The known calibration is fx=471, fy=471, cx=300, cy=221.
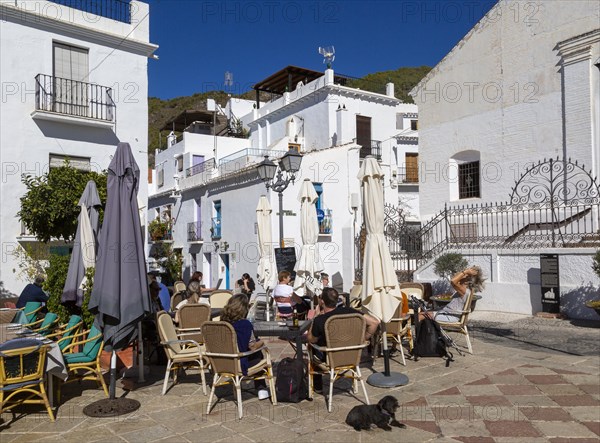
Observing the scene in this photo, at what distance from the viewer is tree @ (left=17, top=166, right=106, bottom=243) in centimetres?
1025

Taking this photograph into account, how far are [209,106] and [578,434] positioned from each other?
3328 centimetres

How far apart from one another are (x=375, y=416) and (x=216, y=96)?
53.9 m

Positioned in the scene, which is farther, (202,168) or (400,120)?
(400,120)

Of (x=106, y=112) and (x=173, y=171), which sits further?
(x=173, y=171)

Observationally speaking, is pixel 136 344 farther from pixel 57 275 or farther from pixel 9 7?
pixel 9 7

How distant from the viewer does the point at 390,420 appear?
4.51 metres

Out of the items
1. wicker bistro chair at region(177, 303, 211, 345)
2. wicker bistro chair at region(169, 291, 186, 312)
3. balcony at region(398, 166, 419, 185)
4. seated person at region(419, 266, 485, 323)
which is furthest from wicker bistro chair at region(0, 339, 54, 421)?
balcony at region(398, 166, 419, 185)

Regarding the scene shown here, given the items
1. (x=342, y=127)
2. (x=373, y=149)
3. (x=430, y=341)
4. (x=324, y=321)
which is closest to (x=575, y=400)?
(x=430, y=341)

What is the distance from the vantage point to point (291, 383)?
17.3 feet

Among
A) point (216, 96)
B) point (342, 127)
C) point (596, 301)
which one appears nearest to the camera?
point (596, 301)

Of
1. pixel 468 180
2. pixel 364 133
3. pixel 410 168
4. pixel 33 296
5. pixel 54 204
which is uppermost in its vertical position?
pixel 364 133

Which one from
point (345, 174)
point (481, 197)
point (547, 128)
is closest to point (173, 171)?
point (345, 174)

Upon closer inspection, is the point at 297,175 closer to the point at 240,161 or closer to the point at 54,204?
the point at 240,161

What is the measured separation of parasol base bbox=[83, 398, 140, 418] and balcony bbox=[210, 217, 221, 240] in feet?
55.3
